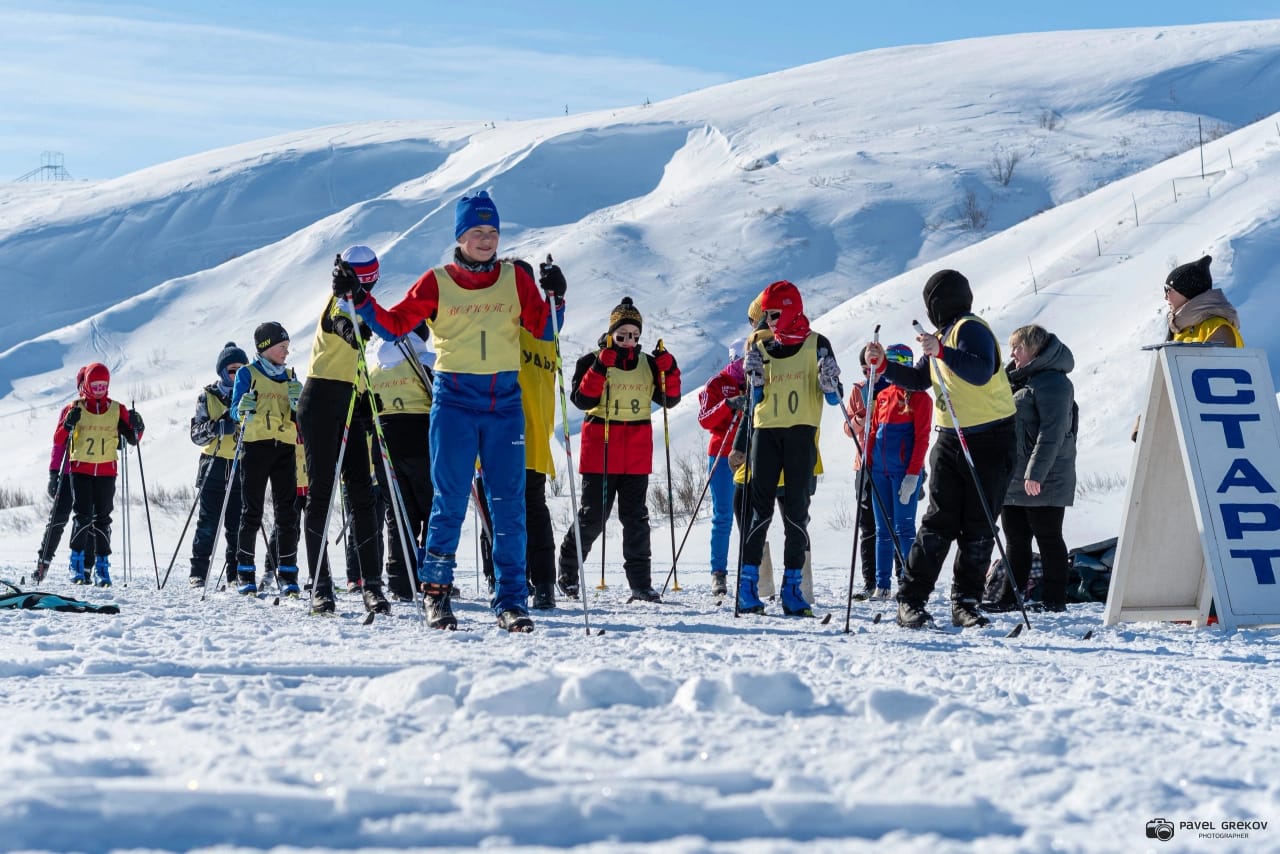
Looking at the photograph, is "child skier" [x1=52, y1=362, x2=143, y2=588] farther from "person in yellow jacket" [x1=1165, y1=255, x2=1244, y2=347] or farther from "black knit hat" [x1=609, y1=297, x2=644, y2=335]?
"person in yellow jacket" [x1=1165, y1=255, x2=1244, y2=347]

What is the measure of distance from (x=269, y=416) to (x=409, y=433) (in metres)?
1.37

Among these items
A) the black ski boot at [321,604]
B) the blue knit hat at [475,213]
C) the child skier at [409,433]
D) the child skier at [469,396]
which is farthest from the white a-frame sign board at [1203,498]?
the black ski boot at [321,604]

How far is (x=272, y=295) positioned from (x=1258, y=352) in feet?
140

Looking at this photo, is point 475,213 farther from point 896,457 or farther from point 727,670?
point 896,457

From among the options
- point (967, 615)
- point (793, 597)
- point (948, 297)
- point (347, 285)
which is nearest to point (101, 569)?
point (347, 285)

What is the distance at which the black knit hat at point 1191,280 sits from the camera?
21.2 ft

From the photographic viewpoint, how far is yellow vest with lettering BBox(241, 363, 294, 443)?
8.09 metres

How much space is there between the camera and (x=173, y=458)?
100 ft

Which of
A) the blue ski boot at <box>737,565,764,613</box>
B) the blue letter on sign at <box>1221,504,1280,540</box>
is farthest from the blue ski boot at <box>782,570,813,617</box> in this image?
the blue letter on sign at <box>1221,504,1280,540</box>

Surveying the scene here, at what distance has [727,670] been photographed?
4.05 metres

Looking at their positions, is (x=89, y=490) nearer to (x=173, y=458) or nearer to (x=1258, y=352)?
(x=1258, y=352)

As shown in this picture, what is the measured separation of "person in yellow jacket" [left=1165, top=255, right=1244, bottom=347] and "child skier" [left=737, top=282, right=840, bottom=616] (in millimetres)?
1845

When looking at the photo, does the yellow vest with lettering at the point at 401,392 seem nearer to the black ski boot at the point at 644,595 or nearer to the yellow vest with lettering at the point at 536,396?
the yellow vest with lettering at the point at 536,396

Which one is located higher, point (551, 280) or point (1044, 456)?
point (551, 280)
